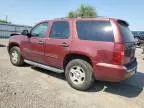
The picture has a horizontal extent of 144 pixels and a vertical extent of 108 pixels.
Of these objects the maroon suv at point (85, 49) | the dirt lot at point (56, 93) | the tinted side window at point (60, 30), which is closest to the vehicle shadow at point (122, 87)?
the dirt lot at point (56, 93)

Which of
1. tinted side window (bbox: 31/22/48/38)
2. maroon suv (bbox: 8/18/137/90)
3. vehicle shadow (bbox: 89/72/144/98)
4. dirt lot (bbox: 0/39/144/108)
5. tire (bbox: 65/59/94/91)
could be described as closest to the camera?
dirt lot (bbox: 0/39/144/108)

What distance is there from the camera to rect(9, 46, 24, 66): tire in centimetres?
800

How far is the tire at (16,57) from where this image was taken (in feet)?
26.2

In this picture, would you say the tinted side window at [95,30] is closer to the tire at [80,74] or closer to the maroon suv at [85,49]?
the maroon suv at [85,49]

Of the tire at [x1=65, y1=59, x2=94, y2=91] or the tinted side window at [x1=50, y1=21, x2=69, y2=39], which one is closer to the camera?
the tire at [x1=65, y1=59, x2=94, y2=91]

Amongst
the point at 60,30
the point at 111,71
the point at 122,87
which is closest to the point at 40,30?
the point at 60,30

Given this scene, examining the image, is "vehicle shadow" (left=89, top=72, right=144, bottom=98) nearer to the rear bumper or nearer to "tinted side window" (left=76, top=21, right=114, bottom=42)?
the rear bumper

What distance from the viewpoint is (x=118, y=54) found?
5125mm

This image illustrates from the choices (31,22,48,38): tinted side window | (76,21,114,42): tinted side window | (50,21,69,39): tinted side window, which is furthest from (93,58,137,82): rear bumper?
(31,22,48,38): tinted side window

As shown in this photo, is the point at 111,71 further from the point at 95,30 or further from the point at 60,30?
the point at 60,30

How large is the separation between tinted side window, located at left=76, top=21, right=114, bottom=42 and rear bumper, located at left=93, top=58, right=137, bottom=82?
0.65 m

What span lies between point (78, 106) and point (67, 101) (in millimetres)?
341

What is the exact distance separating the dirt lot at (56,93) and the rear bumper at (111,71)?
527 mm

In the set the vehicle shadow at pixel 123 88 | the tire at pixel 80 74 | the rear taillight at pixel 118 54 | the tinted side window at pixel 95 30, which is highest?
the tinted side window at pixel 95 30
